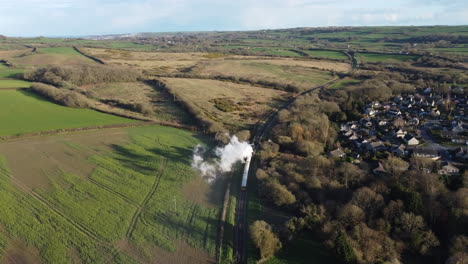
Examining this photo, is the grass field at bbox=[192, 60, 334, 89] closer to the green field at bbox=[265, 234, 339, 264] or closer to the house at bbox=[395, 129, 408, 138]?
the house at bbox=[395, 129, 408, 138]

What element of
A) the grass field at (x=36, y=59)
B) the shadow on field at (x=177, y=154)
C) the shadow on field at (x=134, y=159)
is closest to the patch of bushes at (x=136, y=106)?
the shadow on field at (x=134, y=159)

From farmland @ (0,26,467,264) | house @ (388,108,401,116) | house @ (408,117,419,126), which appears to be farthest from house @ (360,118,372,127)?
house @ (388,108,401,116)

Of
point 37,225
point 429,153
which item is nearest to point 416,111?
point 429,153

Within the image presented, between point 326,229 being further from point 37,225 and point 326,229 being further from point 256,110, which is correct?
point 256,110

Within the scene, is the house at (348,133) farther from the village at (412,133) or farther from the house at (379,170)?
the house at (379,170)

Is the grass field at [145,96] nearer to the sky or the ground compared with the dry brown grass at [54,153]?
nearer to the sky

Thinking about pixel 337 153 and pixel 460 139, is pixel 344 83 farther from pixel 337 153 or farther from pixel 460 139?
pixel 337 153
